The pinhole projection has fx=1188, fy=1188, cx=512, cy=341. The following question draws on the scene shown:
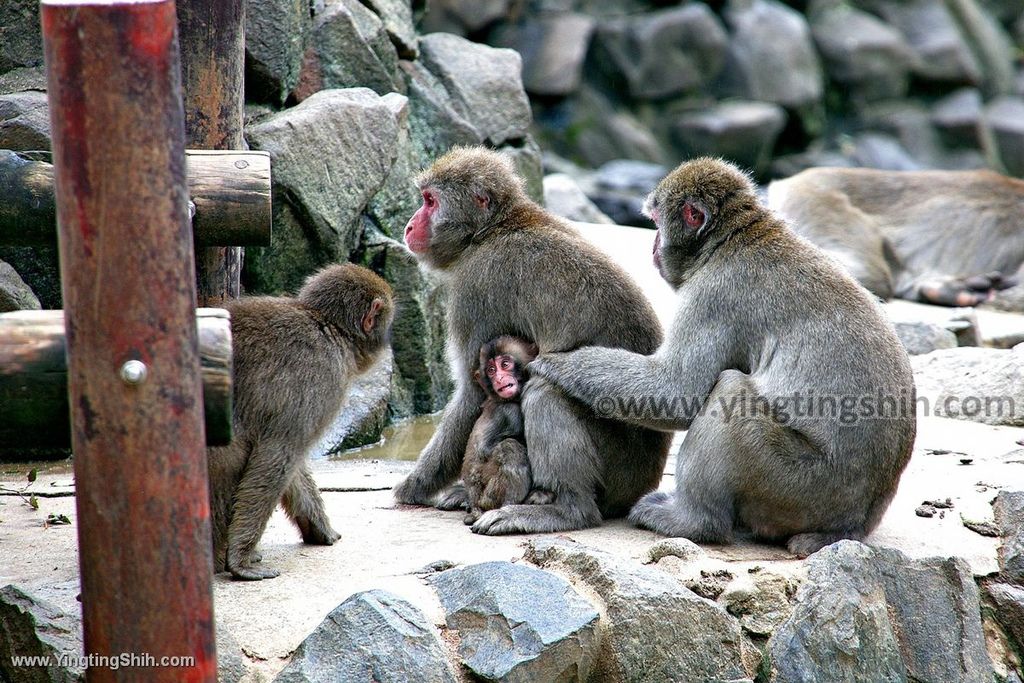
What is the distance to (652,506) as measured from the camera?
16.4ft

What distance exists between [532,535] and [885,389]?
152cm

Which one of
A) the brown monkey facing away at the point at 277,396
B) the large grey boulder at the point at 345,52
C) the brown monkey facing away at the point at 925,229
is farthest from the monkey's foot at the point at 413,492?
the brown monkey facing away at the point at 925,229

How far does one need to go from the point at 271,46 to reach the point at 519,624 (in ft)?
14.9

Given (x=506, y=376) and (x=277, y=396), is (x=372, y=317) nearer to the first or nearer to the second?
(x=277, y=396)

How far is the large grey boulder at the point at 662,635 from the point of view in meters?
4.10

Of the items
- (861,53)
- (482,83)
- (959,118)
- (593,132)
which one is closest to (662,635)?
(482,83)

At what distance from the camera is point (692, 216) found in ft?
16.4

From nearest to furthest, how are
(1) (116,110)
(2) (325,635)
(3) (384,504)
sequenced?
(1) (116,110), (2) (325,635), (3) (384,504)

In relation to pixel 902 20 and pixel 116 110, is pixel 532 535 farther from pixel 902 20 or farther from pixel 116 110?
pixel 902 20

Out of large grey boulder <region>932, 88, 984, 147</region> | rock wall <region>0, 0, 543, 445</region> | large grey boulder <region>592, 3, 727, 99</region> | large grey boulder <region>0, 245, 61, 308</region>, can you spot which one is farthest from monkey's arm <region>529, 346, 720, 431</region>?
large grey boulder <region>932, 88, 984, 147</region>

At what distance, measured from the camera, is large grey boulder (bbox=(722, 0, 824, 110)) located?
18.1 meters

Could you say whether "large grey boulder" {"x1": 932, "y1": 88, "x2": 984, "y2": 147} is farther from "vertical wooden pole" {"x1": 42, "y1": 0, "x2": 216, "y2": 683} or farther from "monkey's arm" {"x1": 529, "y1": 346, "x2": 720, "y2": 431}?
"vertical wooden pole" {"x1": 42, "y1": 0, "x2": 216, "y2": 683}

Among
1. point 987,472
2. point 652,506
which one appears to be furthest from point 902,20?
point 652,506

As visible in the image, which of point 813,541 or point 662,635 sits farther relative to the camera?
point 813,541
